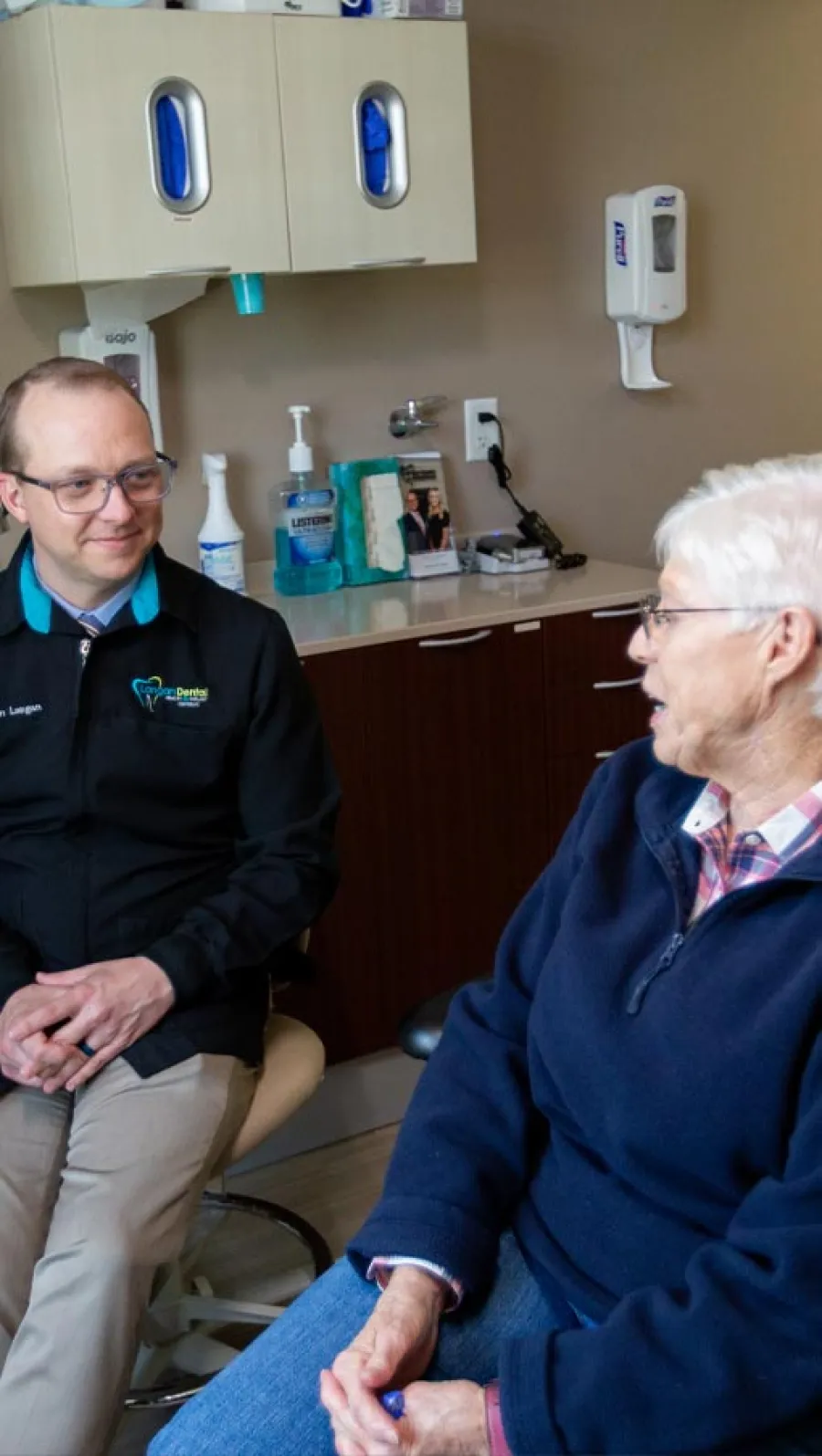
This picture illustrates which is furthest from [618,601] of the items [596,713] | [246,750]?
[246,750]

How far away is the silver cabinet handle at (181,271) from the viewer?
90.2 inches

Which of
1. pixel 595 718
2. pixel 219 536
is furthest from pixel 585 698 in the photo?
pixel 219 536

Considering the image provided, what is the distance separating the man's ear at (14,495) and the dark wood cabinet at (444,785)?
69cm

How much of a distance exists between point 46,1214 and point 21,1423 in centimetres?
25

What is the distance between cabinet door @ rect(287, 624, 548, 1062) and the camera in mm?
2445

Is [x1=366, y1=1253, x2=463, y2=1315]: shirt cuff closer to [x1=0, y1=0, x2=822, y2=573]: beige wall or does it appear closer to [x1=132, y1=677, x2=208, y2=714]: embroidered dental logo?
[x1=132, y1=677, x2=208, y2=714]: embroidered dental logo

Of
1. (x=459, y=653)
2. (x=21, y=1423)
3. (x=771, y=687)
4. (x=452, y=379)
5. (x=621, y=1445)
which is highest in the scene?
(x=452, y=379)

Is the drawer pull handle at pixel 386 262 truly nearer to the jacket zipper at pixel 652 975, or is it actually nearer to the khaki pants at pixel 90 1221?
the khaki pants at pixel 90 1221

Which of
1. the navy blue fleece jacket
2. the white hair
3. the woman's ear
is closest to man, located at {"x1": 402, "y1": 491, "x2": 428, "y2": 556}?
the navy blue fleece jacket

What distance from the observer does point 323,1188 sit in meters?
2.52

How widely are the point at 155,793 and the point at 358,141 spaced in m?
1.25

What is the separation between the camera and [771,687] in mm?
1228

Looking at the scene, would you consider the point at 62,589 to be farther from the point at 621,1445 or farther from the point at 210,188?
the point at 621,1445

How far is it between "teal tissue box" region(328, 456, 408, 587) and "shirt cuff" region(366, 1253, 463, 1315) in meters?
1.70
